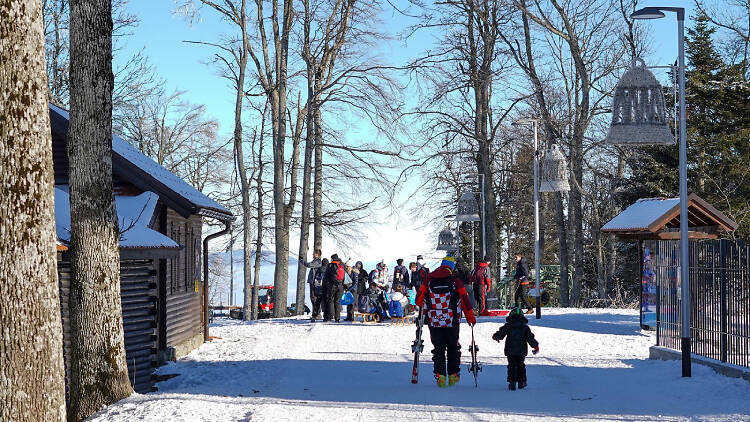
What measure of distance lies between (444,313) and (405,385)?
3.84 feet

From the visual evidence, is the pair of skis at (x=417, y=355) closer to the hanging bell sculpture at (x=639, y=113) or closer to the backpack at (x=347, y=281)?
the hanging bell sculpture at (x=639, y=113)

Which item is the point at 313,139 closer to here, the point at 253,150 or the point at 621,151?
the point at 253,150

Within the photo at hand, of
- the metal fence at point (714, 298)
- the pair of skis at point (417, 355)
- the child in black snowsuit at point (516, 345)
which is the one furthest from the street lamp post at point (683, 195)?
the pair of skis at point (417, 355)

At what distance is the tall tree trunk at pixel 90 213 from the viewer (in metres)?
11.3

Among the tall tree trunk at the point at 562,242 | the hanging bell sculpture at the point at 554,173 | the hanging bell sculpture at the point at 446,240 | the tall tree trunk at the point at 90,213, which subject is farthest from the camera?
the hanging bell sculpture at the point at 446,240

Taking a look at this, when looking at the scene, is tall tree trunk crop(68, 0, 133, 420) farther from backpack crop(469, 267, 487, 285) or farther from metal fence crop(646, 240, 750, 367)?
backpack crop(469, 267, 487, 285)

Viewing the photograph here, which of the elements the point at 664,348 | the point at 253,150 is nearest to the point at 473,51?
the point at 253,150

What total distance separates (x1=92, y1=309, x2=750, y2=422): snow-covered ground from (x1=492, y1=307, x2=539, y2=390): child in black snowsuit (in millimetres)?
253

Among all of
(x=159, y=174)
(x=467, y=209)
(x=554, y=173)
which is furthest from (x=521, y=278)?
(x=159, y=174)

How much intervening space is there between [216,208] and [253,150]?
25.6 meters

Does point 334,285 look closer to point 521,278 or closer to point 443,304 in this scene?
point 521,278

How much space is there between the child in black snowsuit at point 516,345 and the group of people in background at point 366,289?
43.0ft

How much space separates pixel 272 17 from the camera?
3434 centimetres

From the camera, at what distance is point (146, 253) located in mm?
15648
